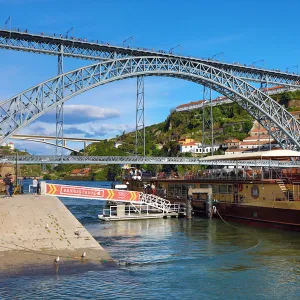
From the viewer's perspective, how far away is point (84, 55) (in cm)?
5516

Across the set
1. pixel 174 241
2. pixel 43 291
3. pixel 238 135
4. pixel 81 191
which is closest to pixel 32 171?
pixel 238 135

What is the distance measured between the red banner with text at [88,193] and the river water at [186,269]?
4021mm

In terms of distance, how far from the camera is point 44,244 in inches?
743

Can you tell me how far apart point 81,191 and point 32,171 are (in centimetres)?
13995

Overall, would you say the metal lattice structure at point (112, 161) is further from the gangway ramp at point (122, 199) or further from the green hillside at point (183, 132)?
the green hillside at point (183, 132)

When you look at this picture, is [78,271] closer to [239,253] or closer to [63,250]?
[63,250]

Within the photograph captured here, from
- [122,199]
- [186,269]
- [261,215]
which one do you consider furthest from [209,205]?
[186,269]

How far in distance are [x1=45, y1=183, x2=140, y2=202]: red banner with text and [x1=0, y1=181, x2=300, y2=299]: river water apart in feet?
13.2

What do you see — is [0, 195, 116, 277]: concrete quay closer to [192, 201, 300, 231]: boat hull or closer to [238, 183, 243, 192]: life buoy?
[192, 201, 300, 231]: boat hull

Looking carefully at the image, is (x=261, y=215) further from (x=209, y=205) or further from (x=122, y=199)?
(x=122, y=199)

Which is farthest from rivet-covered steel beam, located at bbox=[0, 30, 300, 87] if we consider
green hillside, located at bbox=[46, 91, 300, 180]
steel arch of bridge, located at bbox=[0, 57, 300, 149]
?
green hillside, located at bbox=[46, 91, 300, 180]

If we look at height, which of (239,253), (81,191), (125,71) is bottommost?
(239,253)

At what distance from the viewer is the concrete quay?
1662cm

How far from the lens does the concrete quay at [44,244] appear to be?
16.6m
